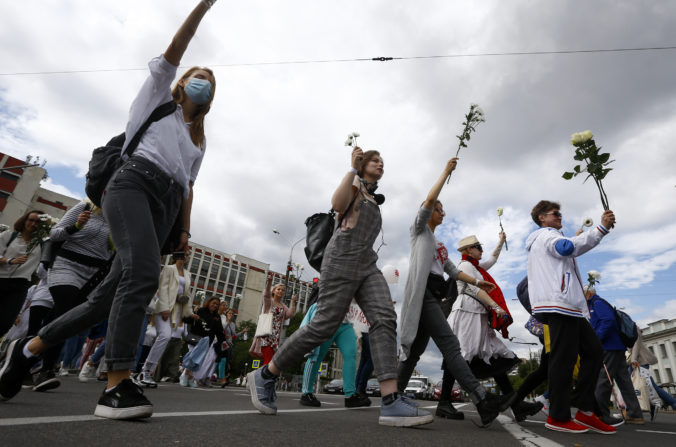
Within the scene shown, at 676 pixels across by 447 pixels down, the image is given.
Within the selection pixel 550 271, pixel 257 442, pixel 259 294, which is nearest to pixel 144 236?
pixel 257 442

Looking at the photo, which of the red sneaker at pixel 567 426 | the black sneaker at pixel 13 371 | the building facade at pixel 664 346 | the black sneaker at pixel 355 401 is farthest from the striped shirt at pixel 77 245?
the building facade at pixel 664 346

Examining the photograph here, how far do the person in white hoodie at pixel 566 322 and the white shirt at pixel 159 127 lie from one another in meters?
3.16

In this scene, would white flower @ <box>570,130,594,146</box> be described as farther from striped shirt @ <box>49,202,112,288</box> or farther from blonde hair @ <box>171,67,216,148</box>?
striped shirt @ <box>49,202,112,288</box>

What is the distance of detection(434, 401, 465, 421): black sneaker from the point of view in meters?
4.43

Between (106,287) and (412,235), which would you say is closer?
(106,287)

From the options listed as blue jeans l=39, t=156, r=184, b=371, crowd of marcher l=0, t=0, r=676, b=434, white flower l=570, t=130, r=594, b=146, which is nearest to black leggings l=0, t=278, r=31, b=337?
crowd of marcher l=0, t=0, r=676, b=434

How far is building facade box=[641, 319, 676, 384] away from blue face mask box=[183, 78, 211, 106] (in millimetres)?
70595

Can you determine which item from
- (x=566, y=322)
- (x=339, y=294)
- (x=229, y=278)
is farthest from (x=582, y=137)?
(x=229, y=278)

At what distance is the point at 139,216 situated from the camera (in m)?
2.29

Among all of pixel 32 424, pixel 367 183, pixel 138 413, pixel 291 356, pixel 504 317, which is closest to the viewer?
pixel 32 424

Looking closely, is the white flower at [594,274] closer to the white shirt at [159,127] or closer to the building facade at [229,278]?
the white shirt at [159,127]

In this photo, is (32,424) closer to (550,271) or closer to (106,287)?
(106,287)

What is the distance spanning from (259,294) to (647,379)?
251 ft

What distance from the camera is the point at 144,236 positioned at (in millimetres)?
2279
